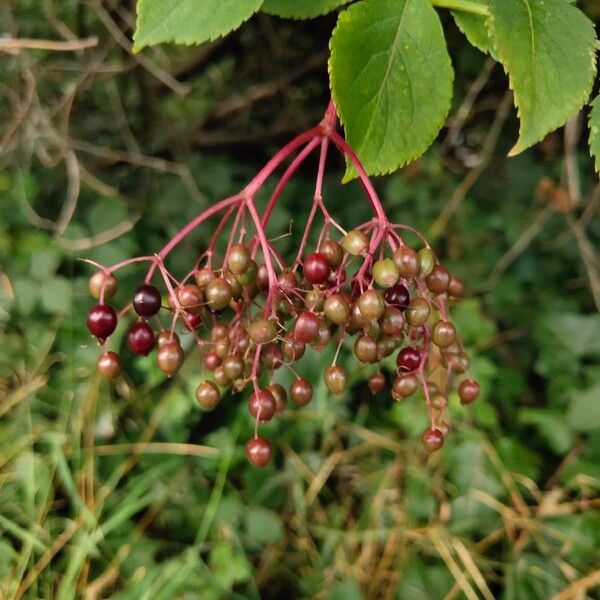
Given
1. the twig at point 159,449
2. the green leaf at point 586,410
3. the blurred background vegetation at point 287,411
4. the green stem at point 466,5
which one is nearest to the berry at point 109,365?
the green stem at point 466,5

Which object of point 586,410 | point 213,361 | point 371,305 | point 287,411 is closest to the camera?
point 371,305

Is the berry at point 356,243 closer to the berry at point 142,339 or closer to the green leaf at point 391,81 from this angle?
the green leaf at point 391,81

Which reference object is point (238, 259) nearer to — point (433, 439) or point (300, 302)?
point (300, 302)

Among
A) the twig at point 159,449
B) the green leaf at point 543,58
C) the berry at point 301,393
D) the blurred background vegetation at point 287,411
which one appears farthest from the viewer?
the twig at point 159,449

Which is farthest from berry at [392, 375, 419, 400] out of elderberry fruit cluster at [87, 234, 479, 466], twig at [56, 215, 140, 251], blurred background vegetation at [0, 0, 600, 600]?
twig at [56, 215, 140, 251]

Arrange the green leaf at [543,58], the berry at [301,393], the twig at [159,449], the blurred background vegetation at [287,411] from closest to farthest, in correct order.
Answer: the green leaf at [543,58] → the berry at [301,393] → the blurred background vegetation at [287,411] → the twig at [159,449]

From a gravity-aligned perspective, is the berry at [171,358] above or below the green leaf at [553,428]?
above

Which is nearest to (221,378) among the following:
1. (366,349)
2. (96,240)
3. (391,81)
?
(366,349)

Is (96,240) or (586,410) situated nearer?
(586,410)

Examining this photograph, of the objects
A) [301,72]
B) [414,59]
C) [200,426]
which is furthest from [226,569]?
[301,72]
